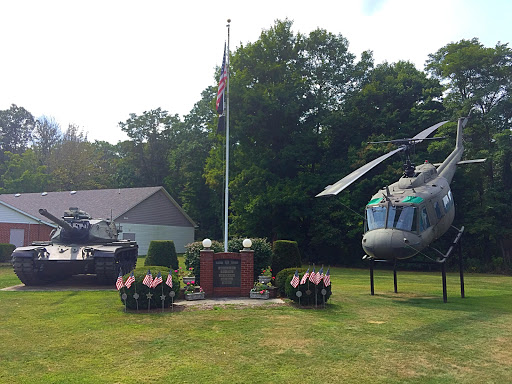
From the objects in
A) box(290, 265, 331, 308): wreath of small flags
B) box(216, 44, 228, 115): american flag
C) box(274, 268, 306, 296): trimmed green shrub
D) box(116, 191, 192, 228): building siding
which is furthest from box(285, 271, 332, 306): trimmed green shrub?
box(116, 191, 192, 228): building siding

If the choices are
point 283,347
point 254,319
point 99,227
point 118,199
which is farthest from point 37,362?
point 118,199

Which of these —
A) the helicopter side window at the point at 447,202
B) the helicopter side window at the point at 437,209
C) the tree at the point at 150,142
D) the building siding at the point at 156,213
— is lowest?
the helicopter side window at the point at 437,209

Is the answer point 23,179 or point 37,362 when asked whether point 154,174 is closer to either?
point 23,179

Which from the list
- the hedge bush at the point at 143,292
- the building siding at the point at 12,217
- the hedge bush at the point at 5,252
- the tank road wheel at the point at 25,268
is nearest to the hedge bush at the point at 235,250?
Result: the hedge bush at the point at 143,292

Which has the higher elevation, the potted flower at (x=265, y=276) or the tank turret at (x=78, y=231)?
the tank turret at (x=78, y=231)

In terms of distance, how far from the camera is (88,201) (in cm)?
3694

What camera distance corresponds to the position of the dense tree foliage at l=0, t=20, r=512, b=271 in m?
29.7

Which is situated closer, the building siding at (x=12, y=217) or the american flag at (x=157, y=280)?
the american flag at (x=157, y=280)

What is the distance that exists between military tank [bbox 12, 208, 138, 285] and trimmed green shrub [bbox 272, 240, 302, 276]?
5.55m

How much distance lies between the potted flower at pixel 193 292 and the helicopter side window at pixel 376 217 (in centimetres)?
554

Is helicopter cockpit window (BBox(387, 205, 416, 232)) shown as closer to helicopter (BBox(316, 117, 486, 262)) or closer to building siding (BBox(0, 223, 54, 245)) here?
helicopter (BBox(316, 117, 486, 262))

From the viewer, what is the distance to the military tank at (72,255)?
14.8 metres

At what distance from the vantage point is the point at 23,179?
53.6 metres

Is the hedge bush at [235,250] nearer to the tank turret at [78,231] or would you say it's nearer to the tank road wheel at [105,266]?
the tank road wheel at [105,266]
